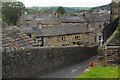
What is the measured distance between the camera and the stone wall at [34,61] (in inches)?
300

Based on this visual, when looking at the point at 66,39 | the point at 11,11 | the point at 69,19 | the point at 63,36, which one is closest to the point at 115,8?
the point at 63,36

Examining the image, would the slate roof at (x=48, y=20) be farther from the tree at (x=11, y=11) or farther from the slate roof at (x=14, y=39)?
the slate roof at (x=14, y=39)

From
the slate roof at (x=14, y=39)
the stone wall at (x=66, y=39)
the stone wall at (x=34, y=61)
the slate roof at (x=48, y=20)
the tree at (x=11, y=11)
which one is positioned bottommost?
the stone wall at (x=66, y=39)

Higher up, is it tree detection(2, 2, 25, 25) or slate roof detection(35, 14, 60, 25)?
tree detection(2, 2, 25, 25)

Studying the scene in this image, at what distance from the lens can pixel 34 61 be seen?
974 centimetres

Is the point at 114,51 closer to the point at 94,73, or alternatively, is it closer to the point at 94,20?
the point at 94,73

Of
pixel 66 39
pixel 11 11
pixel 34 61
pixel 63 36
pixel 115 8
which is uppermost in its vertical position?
pixel 11 11

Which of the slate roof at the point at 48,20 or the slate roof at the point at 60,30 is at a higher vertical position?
the slate roof at the point at 48,20

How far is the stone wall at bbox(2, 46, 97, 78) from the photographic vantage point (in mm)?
7613

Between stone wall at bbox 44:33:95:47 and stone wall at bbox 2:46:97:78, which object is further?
stone wall at bbox 44:33:95:47

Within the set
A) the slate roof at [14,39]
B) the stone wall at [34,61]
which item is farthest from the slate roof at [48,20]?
the slate roof at [14,39]

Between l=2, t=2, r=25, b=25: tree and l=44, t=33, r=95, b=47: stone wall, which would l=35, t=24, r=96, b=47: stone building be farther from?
l=2, t=2, r=25, b=25: tree

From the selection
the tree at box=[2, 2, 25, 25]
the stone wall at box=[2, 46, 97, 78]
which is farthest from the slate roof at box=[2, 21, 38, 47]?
the tree at box=[2, 2, 25, 25]

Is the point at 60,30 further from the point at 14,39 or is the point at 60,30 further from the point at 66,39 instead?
the point at 14,39
